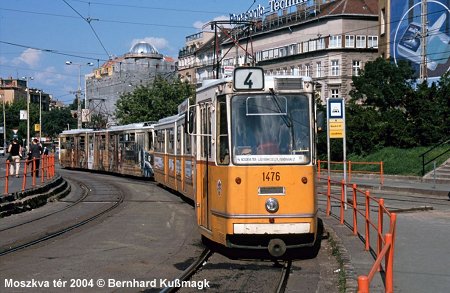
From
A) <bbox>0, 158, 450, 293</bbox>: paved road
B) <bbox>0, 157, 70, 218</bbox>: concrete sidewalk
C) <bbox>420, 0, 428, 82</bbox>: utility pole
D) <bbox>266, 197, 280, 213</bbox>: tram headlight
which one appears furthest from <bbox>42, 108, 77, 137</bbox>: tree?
<bbox>266, 197, 280, 213</bbox>: tram headlight

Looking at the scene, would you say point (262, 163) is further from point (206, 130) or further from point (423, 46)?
point (423, 46)

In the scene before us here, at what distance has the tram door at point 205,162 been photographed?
38.6ft

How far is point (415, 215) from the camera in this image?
1739cm

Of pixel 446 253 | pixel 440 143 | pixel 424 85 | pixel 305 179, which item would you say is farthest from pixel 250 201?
pixel 424 85

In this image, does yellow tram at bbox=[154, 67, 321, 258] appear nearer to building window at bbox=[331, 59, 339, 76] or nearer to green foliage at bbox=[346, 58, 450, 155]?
green foliage at bbox=[346, 58, 450, 155]

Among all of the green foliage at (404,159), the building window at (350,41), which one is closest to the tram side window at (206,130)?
the green foliage at (404,159)

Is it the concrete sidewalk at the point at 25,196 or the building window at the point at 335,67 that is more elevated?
the building window at the point at 335,67

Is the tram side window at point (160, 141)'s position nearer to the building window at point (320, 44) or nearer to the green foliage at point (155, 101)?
the green foliage at point (155, 101)

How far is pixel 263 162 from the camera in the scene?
419 inches

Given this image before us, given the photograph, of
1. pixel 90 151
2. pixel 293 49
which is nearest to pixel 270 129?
pixel 90 151

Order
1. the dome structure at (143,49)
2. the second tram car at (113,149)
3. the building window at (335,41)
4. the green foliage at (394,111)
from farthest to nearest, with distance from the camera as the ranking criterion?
the dome structure at (143,49) → the building window at (335,41) → the green foliage at (394,111) → the second tram car at (113,149)

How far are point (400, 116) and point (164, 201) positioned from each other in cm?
2048

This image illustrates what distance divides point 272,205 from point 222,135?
1.43 m

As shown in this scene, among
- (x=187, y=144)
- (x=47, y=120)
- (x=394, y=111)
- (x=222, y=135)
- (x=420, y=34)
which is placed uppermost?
(x=420, y=34)
